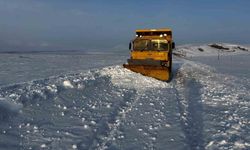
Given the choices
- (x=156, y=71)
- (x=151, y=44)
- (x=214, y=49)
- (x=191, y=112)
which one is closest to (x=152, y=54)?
(x=151, y=44)

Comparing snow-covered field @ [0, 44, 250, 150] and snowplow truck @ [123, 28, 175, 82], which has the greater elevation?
snowplow truck @ [123, 28, 175, 82]

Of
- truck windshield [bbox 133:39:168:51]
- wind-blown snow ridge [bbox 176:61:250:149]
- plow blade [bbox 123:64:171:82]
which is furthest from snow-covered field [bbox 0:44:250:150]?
truck windshield [bbox 133:39:168:51]

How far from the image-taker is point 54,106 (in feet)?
30.2

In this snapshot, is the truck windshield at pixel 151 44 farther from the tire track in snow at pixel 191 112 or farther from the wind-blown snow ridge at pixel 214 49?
the wind-blown snow ridge at pixel 214 49

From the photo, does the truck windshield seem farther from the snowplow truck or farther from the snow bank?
the snow bank

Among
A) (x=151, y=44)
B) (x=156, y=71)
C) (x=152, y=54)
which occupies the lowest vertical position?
(x=156, y=71)

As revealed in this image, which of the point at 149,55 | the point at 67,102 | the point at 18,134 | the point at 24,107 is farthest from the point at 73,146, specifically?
the point at 149,55

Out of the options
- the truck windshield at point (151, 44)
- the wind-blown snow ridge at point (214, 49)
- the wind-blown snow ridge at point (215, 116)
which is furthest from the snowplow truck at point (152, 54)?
the wind-blown snow ridge at point (214, 49)

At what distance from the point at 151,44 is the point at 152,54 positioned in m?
0.56

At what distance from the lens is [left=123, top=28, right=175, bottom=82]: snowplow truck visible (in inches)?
642

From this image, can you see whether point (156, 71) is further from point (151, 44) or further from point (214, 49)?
point (214, 49)

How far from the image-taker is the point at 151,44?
1786 centimetres

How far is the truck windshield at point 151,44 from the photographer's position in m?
17.8

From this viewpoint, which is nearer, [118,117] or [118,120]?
[118,120]
